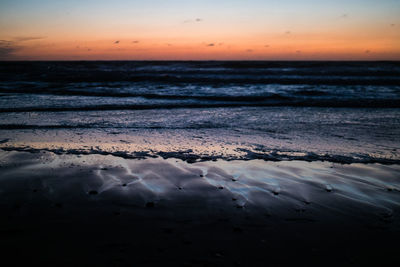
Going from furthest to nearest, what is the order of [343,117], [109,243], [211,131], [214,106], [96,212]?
[214,106]
[343,117]
[211,131]
[96,212]
[109,243]

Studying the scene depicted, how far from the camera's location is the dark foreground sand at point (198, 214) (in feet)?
7.06

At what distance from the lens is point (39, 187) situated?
3.46 meters

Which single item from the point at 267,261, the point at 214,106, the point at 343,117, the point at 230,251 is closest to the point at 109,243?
the point at 230,251

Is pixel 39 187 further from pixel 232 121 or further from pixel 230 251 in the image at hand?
pixel 232 121

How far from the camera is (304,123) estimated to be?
786 cm

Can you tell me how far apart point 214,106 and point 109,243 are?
373 inches

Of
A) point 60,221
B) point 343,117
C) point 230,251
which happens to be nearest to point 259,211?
point 230,251

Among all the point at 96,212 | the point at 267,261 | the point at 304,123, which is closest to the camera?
the point at 267,261

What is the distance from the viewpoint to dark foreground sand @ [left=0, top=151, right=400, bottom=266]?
84.7 inches

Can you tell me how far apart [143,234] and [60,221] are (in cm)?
87

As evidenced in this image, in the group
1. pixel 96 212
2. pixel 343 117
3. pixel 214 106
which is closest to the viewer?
pixel 96 212

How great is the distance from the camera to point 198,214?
279 centimetres

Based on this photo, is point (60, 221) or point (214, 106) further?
point (214, 106)

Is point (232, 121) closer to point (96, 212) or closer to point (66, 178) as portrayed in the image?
point (66, 178)
